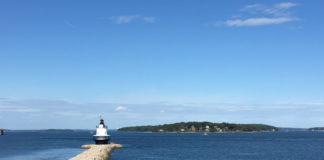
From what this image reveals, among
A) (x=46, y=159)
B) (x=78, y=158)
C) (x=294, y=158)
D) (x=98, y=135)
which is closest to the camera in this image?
(x=78, y=158)

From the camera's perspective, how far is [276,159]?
213ft

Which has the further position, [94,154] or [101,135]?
[101,135]

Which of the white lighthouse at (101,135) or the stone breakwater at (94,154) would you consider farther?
the white lighthouse at (101,135)

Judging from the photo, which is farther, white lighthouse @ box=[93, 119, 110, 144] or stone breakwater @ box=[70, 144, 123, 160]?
white lighthouse @ box=[93, 119, 110, 144]

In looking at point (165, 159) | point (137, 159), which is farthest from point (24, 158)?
point (165, 159)

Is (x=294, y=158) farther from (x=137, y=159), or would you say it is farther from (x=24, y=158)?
(x=24, y=158)

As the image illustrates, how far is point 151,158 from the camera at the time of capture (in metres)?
66.1

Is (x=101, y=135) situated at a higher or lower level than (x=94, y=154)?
higher

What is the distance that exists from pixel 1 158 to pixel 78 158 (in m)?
16.9

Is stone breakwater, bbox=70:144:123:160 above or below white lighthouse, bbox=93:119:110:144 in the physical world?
below

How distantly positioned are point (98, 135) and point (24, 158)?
28120mm

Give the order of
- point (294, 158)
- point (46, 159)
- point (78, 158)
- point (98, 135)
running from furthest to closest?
1. point (98, 135)
2. point (294, 158)
3. point (46, 159)
4. point (78, 158)

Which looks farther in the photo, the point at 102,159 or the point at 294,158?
the point at 294,158

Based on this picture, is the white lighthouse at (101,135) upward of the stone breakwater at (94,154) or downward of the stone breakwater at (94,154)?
upward
